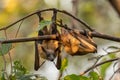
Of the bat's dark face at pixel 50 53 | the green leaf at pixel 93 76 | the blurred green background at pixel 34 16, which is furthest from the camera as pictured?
the blurred green background at pixel 34 16

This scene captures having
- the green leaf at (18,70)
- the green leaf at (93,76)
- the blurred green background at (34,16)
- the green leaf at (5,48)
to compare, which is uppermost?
the blurred green background at (34,16)

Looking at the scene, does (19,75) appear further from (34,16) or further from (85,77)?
(34,16)

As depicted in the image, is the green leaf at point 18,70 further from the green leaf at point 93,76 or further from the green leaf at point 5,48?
the green leaf at point 93,76

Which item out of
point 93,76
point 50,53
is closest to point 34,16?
point 93,76

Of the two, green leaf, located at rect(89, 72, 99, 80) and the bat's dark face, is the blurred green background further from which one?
the bat's dark face

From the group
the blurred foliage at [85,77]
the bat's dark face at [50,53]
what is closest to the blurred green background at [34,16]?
the blurred foliage at [85,77]

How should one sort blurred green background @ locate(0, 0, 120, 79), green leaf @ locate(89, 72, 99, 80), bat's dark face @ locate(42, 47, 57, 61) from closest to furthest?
bat's dark face @ locate(42, 47, 57, 61), green leaf @ locate(89, 72, 99, 80), blurred green background @ locate(0, 0, 120, 79)

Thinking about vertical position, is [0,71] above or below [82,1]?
below

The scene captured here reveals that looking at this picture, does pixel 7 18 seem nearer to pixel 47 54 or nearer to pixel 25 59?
pixel 25 59

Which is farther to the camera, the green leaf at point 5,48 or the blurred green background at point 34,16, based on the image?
the blurred green background at point 34,16

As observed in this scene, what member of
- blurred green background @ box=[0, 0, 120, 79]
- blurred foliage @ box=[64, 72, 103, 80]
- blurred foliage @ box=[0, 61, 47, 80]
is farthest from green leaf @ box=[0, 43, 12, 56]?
blurred green background @ box=[0, 0, 120, 79]

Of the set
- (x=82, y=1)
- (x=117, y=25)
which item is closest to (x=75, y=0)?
(x=82, y=1)
